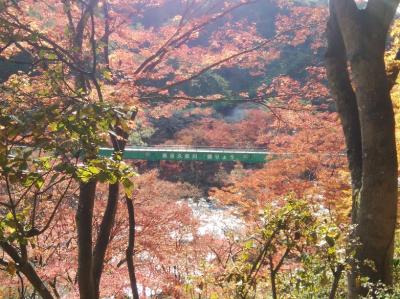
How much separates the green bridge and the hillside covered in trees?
39.7 ft

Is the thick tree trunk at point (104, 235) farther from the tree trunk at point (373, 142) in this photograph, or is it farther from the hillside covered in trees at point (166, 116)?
the tree trunk at point (373, 142)

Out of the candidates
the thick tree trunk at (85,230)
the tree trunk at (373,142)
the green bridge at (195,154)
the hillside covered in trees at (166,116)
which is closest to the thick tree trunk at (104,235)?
the hillside covered in trees at (166,116)

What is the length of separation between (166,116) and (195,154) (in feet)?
60.9

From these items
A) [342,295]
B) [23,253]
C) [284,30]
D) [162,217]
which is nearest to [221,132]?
[162,217]

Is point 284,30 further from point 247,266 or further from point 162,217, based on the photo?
point 162,217

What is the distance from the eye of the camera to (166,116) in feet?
24.4

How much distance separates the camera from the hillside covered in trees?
198 cm

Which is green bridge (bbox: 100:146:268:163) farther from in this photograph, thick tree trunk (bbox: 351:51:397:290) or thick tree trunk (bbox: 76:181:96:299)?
thick tree trunk (bbox: 351:51:397:290)

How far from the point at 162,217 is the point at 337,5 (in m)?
7.56

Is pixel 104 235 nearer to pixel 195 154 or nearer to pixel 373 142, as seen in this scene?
pixel 373 142

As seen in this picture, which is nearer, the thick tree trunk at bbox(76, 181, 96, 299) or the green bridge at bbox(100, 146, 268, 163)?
the thick tree trunk at bbox(76, 181, 96, 299)

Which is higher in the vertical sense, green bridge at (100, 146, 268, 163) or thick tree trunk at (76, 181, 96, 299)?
green bridge at (100, 146, 268, 163)

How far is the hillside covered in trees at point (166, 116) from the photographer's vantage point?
1.98 meters

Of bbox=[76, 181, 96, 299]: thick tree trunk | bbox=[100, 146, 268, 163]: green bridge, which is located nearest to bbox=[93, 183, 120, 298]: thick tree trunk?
bbox=[76, 181, 96, 299]: thick tree trunk
